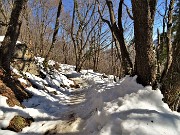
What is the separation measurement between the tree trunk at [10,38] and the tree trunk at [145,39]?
449 cm

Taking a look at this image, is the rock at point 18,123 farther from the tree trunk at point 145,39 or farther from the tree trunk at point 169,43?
the tree trunk at point 169,43

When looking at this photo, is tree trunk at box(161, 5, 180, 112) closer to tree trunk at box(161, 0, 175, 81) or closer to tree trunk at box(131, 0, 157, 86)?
tree trunk at box(161, 0, 175, 81)

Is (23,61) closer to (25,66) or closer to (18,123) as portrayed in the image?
(25,66)

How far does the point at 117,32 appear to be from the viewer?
26.0 feet

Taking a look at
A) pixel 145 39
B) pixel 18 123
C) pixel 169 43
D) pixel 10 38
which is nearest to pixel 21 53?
pixel 10 38

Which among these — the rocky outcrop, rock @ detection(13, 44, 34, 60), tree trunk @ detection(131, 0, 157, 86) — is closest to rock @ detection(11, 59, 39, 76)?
the rocky outcrop

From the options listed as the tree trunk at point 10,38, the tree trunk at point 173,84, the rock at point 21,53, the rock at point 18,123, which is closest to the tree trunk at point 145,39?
the tree trunk at point 173,84

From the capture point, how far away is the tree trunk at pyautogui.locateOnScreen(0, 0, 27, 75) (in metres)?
8.33

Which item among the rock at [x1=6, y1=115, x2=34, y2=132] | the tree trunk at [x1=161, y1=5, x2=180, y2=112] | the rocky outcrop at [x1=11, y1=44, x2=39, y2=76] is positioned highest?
the rocky outcrop at [x1=11, y1=44, x2=39, y2=76]

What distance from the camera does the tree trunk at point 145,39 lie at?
5488mm

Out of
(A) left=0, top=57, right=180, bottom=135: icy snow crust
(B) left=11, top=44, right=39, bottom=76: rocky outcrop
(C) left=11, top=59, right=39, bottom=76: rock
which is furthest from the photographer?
(B) left=11, top=44, right=39, bottom=76: rocky outcrop

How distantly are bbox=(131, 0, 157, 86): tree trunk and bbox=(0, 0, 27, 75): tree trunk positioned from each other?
14.7 feet

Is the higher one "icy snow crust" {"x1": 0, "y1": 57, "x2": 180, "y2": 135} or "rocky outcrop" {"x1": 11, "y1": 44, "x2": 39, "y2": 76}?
"rocky outcrop" {"x1": 11, "y1": 44, "x2": 39, "y2": 76}

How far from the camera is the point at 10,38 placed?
8406mm
